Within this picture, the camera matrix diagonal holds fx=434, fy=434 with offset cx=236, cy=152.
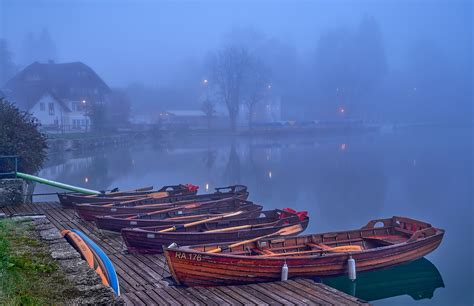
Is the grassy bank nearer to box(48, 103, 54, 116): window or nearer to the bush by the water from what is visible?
the bush by the water

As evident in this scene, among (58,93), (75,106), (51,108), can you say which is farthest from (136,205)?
(58,93)

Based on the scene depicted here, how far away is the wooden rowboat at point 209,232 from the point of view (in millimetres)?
10812

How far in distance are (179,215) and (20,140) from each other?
7.37m

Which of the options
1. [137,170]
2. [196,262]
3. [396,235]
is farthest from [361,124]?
[196,262]

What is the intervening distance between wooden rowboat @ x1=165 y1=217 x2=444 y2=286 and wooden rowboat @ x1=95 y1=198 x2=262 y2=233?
3.15m

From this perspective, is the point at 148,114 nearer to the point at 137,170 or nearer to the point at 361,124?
the point at 361,124

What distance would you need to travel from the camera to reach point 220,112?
9706cm

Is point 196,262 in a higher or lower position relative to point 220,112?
lower

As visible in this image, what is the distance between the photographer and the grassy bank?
4.25 m

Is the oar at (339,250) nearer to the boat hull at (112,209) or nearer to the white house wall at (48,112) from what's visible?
the boat hull at (112,209)

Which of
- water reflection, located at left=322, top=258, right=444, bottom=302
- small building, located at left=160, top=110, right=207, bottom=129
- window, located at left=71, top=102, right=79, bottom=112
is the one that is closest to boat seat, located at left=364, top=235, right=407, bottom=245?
water reflection, located at left=322, top=258, right=444, bottom=302

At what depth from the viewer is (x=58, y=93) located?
232ft

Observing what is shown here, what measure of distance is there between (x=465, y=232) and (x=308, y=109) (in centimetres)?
8936

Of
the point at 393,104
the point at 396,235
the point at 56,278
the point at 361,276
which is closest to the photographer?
the point at 56,278
